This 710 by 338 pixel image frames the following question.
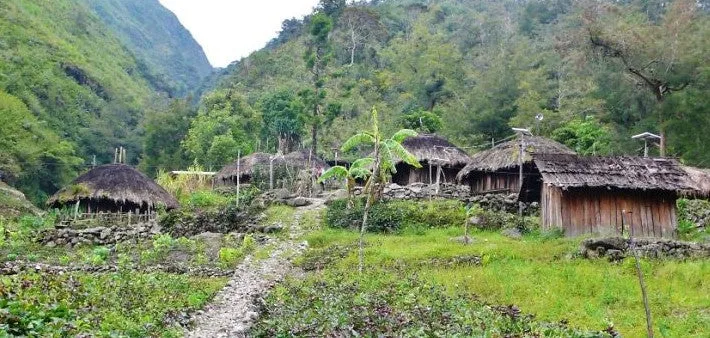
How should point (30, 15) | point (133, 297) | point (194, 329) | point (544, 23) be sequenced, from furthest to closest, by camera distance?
point (544, 23), point (30, 15), point (133, 297), point (194, 329)

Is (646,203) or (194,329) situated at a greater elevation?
(646,203)

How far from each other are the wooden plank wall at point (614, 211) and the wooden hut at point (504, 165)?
6.75 m

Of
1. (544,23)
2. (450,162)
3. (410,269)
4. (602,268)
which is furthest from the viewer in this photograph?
(544,23)

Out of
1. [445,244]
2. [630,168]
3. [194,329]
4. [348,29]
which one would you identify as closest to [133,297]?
[194,329]

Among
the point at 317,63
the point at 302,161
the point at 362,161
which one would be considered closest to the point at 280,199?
the point at 362,161

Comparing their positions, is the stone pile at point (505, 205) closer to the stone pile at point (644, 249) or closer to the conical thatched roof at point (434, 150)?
the conical thatched roof at point (434, 150)

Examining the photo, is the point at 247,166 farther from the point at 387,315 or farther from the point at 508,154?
the point at 387,315

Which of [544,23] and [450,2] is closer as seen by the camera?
[544,23]

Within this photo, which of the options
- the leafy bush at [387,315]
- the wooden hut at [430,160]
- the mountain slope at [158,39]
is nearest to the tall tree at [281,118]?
the wooden hut at [430,160]

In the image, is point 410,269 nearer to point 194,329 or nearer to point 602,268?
point 602,268

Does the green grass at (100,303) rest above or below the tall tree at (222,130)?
below

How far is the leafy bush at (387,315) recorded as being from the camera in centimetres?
900

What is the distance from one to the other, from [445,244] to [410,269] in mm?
3282

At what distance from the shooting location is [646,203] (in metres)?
21.1
